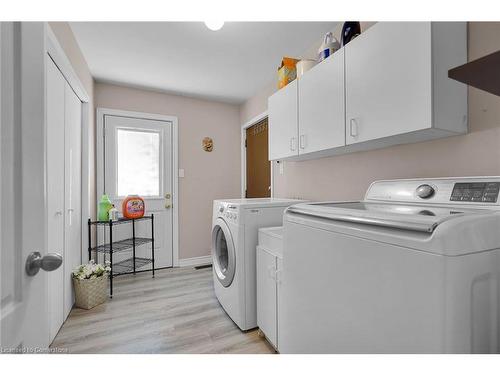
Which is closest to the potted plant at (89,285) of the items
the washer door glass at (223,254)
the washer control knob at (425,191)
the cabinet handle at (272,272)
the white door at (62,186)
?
the white door at (62,186)

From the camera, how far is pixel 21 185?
62 centimetres

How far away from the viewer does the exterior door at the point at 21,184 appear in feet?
1.87

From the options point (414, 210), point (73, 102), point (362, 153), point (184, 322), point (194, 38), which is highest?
point (194, 38)

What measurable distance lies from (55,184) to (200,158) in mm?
1938

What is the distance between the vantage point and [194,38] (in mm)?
2135

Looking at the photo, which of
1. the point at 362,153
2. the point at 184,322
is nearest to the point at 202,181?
the point at 184,322

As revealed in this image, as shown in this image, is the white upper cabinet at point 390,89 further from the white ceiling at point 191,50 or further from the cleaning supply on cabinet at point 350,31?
the white ceiling at point 191,50

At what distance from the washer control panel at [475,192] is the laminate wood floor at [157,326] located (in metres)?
1.40

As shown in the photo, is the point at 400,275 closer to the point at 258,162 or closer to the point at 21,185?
the point at 21,185

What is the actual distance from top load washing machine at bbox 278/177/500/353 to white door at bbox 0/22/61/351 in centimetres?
84

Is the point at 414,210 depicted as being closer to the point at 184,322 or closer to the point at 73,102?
the point at 184,322

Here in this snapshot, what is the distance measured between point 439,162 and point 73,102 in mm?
2851

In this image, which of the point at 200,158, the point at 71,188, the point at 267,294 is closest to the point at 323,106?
the point at 267,294

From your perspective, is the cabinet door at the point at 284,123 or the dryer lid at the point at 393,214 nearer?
the dryer lid at the point at 393,214
